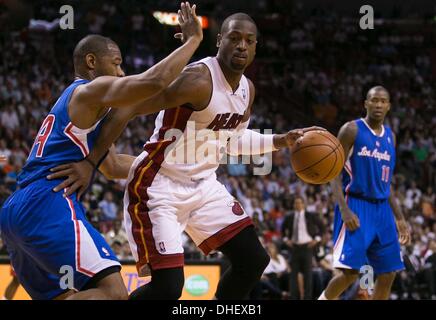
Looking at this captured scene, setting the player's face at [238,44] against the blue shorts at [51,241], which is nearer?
the blue shorts at [51,241]

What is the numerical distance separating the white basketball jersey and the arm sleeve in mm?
327

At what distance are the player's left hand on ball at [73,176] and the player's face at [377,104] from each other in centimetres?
350

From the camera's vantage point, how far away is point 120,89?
3.89 m

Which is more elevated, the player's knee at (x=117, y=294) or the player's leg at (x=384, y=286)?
the player's knee at (x=117, y=294)

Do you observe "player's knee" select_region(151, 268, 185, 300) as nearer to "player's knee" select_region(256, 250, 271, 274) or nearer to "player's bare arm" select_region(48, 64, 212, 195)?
"player's knee" select_region(256, 250, 271, 274)

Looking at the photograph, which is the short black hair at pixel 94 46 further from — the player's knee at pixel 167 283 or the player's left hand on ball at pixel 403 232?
the player's left hand on ball at pixel 403 232

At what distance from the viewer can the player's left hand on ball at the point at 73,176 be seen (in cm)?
401

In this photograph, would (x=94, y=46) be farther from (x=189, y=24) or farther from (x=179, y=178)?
(x=179, y=178)

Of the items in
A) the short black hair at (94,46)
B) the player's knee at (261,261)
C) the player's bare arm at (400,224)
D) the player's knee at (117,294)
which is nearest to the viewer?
the player's knee at (117,294)

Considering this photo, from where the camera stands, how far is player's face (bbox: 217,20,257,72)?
15.4 feet

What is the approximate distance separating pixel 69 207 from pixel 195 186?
Answer: 3.32 ft

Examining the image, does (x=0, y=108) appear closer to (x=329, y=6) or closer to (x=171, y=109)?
(x=171, y=109)

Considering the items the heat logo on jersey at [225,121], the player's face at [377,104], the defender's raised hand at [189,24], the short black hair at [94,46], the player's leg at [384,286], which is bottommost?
the player's leg at [384,286]
